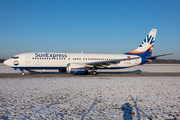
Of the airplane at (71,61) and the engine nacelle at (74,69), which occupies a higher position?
the airplane at (71,61)

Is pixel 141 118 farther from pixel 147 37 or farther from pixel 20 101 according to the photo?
pixel 147 37

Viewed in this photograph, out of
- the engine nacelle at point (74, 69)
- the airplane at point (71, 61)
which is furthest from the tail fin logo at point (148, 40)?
the engine nacelle at point (74, 69)

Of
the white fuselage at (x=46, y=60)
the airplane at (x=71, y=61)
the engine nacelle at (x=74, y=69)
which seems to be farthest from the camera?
the white fuselage at (x=46, y=60)

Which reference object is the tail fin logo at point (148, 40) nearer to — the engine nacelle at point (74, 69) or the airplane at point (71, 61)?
the airplane at point (71, 61)

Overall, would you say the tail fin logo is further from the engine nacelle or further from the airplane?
the engine nacelle

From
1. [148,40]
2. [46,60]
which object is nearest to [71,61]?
[46,60]

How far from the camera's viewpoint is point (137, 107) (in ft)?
22.1

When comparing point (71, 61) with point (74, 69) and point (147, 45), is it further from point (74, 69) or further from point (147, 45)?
point (147, 45)

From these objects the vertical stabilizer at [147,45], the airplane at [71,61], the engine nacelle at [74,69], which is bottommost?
the engine nacelle at [74,69]

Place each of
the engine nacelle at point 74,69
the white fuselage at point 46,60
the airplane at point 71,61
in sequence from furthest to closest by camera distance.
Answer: the white fuselage at point 46,60 → the airplane at point 71,61 → the engine nacelle at point 74,69

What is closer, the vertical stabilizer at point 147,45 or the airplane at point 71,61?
the airplane at point 71,61

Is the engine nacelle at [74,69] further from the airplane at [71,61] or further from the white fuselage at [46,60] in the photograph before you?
the white fuselage at [46,60]

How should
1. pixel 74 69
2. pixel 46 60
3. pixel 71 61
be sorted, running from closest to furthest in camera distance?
pixel 74 69
pixel 46 60
pixel 71 61

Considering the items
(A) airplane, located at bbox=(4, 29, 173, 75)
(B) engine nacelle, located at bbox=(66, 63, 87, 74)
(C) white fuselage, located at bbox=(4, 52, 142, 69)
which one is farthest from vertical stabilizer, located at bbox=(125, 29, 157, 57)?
(B) engine nacelle, located at bbox=(66, 63, 87, 74)
